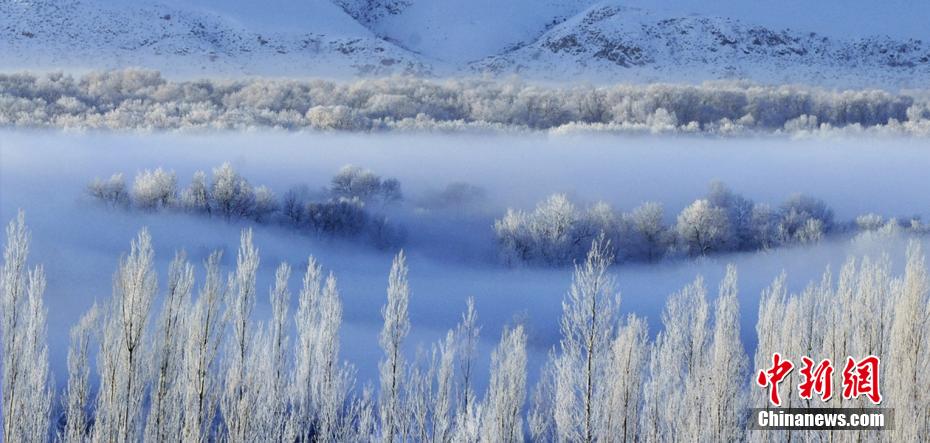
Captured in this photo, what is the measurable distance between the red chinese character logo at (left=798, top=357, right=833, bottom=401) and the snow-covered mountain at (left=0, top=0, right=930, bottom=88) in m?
79.1

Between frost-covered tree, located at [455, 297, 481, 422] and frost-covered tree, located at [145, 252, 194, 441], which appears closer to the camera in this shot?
frost-covered tree, located at [145, 252, 194, 441]

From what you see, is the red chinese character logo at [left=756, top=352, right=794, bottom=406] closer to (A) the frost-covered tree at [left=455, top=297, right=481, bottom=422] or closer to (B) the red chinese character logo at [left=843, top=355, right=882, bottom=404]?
(B) the red chinese character logo at [left=843, top=355, right=882, bottom=404]

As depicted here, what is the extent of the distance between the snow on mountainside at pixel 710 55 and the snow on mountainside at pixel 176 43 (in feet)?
60.3

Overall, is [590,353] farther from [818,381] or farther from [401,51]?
[401,51]

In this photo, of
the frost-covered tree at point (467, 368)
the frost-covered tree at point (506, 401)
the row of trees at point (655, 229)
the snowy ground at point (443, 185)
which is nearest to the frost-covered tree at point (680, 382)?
the frost-covered tree at point (506, 401)

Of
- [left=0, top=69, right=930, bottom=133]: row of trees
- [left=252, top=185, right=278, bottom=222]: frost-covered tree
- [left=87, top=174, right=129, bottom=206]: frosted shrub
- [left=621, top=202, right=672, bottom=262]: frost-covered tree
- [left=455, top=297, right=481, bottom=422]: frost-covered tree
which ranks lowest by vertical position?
[left=455, top=297, right=481, bottom=422]: frost-covered tree

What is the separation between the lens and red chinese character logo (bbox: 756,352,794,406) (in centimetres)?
1581

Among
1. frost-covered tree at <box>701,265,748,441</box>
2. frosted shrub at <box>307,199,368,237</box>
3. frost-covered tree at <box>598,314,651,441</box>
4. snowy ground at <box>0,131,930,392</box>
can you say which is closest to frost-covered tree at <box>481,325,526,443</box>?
frost-covered tree at <box>598,314,651,441</box>

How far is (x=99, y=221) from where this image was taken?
58.5 metres

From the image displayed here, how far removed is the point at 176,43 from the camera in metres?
101

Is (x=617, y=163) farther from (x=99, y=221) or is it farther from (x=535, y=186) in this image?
(x=99, y=221)

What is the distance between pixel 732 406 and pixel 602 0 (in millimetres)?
134295

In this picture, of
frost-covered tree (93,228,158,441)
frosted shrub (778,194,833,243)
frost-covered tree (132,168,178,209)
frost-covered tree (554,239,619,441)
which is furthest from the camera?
frost-covered tree (132,168,178,209)

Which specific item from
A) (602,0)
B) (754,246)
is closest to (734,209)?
(754,246)
